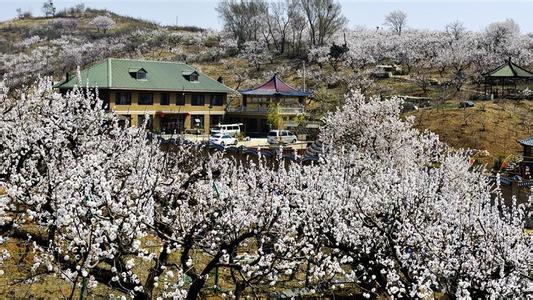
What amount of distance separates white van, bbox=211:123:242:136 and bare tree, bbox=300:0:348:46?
4725 centimetres

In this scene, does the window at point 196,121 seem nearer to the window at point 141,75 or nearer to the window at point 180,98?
the window at point 180,98

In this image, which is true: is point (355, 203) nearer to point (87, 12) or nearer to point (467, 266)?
point (467, 266)

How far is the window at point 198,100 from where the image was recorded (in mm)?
56156

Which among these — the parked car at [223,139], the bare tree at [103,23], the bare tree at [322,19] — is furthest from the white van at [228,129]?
the bare tree at [103,23]

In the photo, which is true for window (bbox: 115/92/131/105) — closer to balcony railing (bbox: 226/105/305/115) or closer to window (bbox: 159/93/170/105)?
window (bbox: 159/93/170/105)

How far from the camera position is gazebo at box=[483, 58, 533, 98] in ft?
176

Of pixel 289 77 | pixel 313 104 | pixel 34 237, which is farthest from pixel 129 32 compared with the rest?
pixel 34 237

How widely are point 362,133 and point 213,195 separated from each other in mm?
18477

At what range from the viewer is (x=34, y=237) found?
14.7 metres

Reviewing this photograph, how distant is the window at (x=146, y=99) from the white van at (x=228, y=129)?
6.72m

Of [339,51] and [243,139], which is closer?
[243,139]

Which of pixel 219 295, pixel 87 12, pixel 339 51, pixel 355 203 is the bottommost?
pixel 219 295

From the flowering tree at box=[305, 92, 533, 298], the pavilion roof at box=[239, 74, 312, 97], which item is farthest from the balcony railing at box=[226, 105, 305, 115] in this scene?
the flowering tree at box=[305, 92, 533, 298]

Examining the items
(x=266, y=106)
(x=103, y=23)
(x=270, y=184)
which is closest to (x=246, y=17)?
(x=103, y=23)
